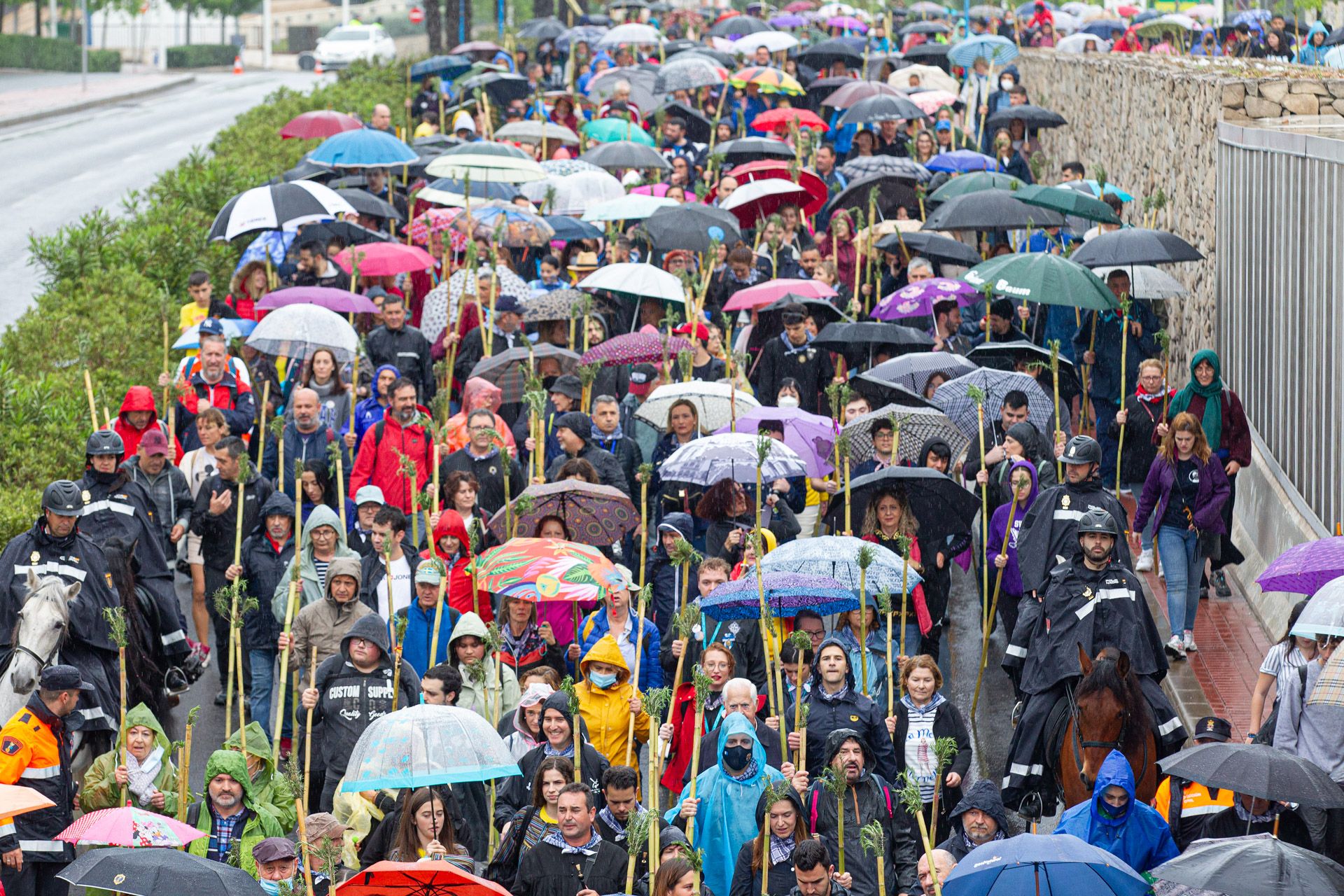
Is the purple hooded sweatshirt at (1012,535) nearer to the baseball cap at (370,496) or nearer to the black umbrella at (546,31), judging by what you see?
the baseball cap at (370,496)

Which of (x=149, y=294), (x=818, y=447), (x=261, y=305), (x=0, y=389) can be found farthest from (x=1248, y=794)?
(x=149, y=294)

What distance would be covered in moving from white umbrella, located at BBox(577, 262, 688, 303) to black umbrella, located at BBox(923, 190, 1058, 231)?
253cm

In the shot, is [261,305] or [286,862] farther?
[261,305]

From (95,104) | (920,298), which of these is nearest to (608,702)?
(920,298)

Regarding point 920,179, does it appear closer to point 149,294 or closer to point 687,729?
point 149,294

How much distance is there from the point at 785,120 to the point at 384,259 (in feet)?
25.1

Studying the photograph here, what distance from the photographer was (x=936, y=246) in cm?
1739

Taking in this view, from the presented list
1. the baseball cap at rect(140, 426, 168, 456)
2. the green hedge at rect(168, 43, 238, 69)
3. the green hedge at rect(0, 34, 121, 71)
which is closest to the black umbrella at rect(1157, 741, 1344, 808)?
the baseball cap at rect(140, 426, 168, 456)

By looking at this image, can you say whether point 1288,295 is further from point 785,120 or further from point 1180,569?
point 785,120

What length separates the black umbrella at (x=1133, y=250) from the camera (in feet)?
49.3

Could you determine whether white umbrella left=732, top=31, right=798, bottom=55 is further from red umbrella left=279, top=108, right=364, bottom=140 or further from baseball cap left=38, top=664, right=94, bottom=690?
baseball cap left=38, top=664, right=94, bottom=690

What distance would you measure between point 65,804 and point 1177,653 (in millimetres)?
6967

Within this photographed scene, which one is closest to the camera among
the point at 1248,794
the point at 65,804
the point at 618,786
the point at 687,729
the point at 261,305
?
the point at 1248,794

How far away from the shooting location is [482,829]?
10.5m
